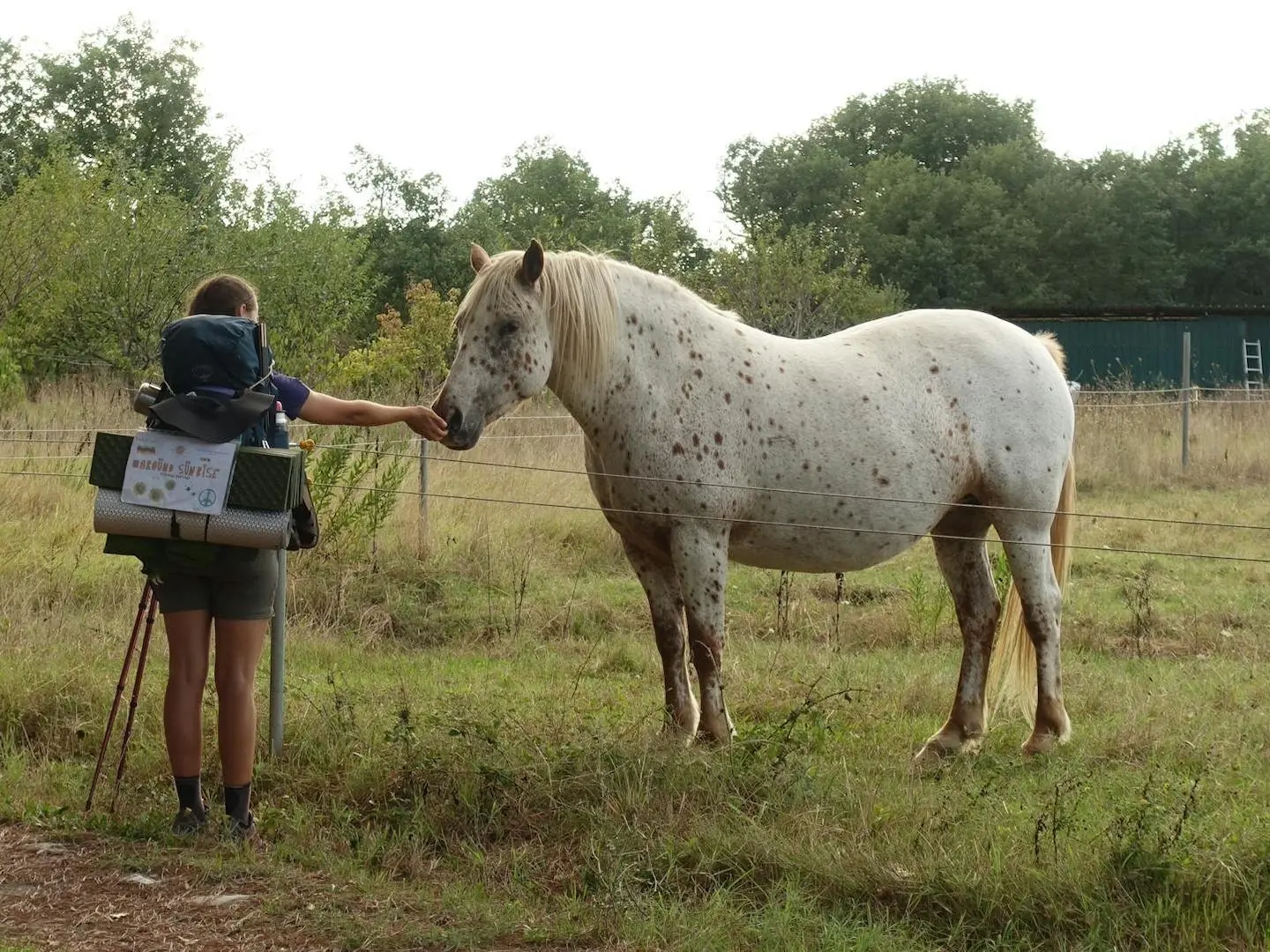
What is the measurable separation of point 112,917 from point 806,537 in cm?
281

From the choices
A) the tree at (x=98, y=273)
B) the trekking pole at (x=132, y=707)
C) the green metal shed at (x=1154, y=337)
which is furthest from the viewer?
the green metal shed at (x=1154, y=337)

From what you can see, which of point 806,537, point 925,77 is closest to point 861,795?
point 806,537

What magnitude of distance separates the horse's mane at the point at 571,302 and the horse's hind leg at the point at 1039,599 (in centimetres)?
204

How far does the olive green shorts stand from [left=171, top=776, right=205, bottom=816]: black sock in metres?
0.61

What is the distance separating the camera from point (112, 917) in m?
3.48

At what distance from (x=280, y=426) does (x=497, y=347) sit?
866 millimetres

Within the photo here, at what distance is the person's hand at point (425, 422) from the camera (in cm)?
423

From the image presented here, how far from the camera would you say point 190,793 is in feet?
13.3

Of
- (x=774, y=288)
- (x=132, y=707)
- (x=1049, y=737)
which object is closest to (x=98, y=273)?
(x=774, y=288)

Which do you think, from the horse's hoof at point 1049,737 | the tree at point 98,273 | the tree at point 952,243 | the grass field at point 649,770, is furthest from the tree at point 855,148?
the horse's hoof at point 1049,737

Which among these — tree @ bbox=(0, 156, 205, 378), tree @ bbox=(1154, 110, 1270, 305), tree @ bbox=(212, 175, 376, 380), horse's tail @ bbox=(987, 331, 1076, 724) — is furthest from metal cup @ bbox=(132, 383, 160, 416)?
tree @ bbox=(1154, 110, 1270, 305)

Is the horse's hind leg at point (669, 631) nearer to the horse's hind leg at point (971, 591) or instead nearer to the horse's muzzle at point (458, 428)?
the horse's muzzle at point (458, 428)

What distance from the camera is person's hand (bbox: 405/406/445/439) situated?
4.23 metres

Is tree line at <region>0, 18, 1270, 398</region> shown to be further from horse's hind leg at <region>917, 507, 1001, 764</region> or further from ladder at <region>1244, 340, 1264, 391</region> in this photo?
horse's hind leg at <region>917, 507, 1001, 764</region>
